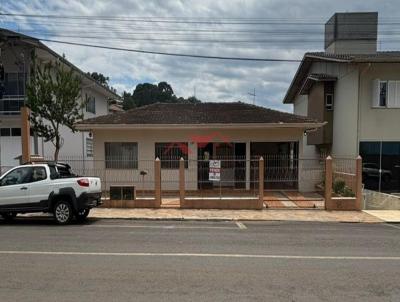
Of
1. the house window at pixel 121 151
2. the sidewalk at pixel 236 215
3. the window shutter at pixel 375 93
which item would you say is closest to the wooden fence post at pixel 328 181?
the sidewalk at pixel 236 215

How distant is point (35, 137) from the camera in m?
22.1

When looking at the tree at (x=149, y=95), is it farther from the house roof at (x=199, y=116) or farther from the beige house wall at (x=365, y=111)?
the beige house wall at (x=365, y=111)

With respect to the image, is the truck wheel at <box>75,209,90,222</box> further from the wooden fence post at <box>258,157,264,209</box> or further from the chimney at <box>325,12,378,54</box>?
the chimney at <box>325,12,378,54</box>

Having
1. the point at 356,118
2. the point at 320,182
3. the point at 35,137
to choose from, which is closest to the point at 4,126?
the point at 35,137

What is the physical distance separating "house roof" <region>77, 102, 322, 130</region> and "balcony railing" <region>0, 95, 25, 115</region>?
5.54 m

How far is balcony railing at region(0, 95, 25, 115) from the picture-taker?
76.5 ft

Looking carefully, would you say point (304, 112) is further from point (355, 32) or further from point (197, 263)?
point (197, 263)

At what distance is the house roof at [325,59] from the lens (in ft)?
65.3

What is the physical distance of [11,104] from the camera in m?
23.5

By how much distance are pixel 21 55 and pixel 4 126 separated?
4128 mm

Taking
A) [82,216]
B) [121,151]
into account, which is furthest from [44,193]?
[121,151]

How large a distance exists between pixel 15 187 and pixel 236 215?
7.05 meters

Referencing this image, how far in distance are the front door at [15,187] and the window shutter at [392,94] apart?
16.7 metres

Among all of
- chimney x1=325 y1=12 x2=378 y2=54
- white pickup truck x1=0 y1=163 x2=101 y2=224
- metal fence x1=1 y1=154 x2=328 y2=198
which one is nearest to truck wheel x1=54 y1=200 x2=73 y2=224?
white pickup truck x1=0 y1=163 x2=101 y2=224
